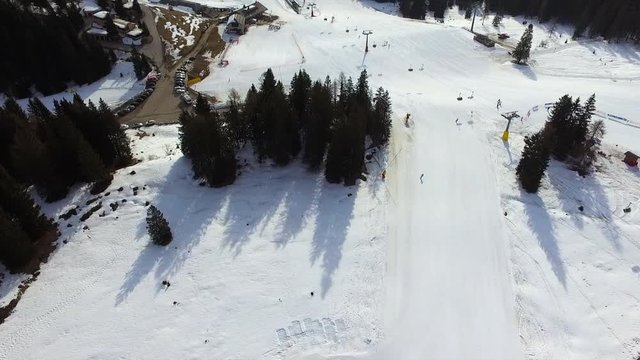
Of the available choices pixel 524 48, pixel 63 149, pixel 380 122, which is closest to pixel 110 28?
pixel 63 149

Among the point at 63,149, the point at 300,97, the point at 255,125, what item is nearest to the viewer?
the point at 63,149

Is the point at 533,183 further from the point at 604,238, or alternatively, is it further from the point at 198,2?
the point at 198,2

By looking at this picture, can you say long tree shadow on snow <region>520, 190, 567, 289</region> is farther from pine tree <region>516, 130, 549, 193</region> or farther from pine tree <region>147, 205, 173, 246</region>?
pine tree <region>147, 205, 173, 246</region>

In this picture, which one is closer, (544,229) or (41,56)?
(544,229)

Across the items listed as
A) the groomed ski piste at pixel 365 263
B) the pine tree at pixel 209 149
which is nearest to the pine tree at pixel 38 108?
the groomed ski piste at pixel 365 263

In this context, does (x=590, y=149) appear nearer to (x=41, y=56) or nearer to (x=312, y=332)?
(x=312, y=332)

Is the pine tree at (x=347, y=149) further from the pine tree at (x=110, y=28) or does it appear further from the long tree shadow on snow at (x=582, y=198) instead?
the pine tree at (x=110, y=28)

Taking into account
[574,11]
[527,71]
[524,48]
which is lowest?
[527,71]

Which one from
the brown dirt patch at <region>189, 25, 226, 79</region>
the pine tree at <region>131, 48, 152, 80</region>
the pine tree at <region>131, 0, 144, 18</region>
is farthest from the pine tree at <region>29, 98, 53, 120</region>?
the pine tree at <region>131, 0, 144, 18</region>
